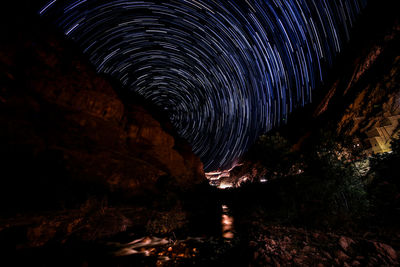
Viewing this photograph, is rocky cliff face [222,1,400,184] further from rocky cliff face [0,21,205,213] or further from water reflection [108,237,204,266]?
rocky cliff face [0,21,205,213]

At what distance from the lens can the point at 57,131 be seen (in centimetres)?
1381

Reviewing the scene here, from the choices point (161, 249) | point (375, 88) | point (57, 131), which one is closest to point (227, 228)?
point (161, 249)

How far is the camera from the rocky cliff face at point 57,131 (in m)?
11.2

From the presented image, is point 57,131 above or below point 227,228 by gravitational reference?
above

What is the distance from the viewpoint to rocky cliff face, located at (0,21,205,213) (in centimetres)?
1123

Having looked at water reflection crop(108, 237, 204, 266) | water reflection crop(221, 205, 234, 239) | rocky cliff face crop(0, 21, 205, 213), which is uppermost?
rocky cliff face crop(0, 21, 205, 213)

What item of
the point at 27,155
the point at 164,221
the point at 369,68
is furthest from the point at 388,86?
the point at 27,155

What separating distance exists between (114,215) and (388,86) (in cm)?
3031

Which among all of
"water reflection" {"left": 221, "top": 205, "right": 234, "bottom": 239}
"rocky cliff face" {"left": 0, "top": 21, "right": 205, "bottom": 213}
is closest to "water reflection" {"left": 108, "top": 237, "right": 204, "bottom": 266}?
"water reflection" {"left": 221, "top": 205, "right": 234, "bottom": 239}

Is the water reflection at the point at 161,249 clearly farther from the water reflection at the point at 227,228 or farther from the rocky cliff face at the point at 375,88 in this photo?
the rocky cliff face at the point at 375,88

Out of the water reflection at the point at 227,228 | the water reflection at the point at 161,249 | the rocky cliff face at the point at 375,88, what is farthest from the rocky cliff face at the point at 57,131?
the rocky cliff face at the point at 375,88

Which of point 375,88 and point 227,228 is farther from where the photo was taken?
point 375,88

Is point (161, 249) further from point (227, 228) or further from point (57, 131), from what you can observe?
point (57, 131)

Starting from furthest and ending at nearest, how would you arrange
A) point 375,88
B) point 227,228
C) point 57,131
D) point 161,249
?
point 375,88 → point 57,131 → point 227,228 → point 161,249
